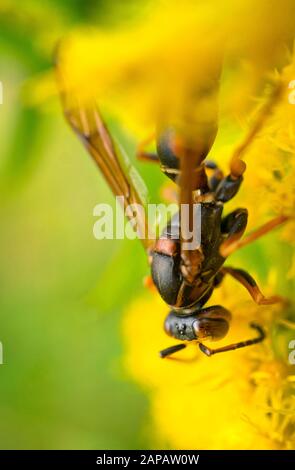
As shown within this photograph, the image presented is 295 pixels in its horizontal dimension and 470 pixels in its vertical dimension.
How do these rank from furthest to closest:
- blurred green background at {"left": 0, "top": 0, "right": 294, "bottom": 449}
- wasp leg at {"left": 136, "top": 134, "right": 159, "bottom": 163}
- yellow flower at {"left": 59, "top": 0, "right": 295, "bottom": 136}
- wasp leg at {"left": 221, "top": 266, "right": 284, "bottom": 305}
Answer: blurred green background at {"left": 0, "top": 0, "right": 294, "bottom": 449}, wasp leg at {"left": 136, "top": 134, "right": 159, "bottom": 163}, wasp leg at {"left": 221, "top": 266, "right": 284, "bottom": 305}, yellow flower at {"left": 59, "top": 0, "right": 295, "bottom": 136}

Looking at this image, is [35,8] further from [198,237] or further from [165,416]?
[165,416]

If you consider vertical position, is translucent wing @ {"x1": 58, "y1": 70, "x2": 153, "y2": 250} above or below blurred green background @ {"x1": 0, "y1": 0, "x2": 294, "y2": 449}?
above

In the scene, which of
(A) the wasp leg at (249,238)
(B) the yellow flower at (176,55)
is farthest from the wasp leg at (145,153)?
(A) the wasp leg at (249,238)

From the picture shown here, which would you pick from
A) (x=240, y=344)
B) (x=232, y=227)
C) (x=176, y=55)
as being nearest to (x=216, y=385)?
(x=240, y=344)

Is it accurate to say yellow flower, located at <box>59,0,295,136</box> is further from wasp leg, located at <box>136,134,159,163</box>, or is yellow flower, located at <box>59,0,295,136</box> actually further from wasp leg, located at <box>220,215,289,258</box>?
wasp leg, located at <box>220,215,289,258</box>

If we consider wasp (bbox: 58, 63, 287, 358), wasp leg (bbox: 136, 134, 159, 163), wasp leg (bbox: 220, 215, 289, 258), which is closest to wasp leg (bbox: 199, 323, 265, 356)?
wasp (bbox: 58, 63, 287, 358)

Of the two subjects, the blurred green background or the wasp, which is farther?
the blurred green background

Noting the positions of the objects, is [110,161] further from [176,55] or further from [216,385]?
[216,385]

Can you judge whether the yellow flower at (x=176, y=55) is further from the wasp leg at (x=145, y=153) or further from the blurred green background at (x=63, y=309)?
the blurred green background at (x=63, y=309)
